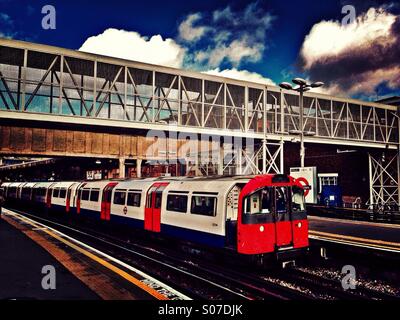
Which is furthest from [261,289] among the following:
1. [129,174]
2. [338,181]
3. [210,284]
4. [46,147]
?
[129,174]

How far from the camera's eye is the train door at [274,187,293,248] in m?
10.6

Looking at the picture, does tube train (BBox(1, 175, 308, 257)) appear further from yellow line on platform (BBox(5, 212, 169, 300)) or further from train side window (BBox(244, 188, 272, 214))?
yellow line on platform (BBox(5, 212, 169, 300))

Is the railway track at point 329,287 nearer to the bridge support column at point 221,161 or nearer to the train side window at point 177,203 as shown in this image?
the train side window at point 177,203

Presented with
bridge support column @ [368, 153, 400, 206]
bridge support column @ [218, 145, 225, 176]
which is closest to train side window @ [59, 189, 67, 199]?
bridge support column @ [218, 145, 225, 176]

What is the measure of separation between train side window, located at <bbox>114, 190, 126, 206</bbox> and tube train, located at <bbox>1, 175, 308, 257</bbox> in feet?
0.79

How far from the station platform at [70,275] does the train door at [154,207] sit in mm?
2814

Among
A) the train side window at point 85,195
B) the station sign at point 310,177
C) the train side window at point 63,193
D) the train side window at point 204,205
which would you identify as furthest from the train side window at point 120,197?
the station sign at point 310,177

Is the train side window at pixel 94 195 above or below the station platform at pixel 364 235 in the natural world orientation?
above

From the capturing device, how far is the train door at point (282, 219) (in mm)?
10578

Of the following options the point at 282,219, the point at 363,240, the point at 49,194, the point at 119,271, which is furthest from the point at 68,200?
the point at 363,240

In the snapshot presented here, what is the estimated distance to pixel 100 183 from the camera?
20.2 meters

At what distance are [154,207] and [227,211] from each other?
4720 millimetres

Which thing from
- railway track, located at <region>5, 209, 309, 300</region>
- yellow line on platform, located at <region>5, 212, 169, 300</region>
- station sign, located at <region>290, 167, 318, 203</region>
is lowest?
railway track, located at <region>5, 209, 309, 300</region>
